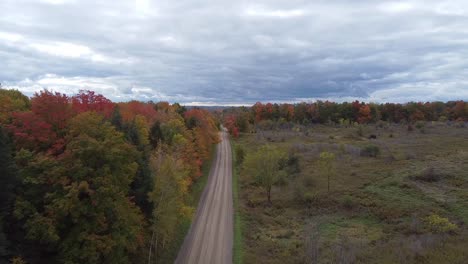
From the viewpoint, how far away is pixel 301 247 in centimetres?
3484

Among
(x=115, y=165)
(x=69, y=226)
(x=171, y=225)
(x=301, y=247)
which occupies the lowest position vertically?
(x=301, y=247)

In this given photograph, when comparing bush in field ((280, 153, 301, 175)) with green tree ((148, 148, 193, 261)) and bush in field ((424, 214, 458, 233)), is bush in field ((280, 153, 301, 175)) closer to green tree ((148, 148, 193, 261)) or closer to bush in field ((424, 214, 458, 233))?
bush in field ((424, 214, 458, 233))

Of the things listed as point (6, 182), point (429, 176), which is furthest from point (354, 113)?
point (6, 182)

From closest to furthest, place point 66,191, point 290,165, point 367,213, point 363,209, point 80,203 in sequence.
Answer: point 80,203, point 66,191, point 367,213, point 363,209, point 290,165

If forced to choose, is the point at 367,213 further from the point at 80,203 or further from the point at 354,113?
the point at 354,113

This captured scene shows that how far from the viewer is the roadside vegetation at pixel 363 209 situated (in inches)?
1248

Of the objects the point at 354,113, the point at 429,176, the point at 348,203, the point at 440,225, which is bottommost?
the point at 348,203

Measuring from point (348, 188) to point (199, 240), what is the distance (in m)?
29.1

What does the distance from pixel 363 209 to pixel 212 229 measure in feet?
70.2

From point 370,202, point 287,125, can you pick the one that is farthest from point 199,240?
point 287,125

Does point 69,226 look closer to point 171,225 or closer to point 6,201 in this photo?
point 6,201

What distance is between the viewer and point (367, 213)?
45.3 meters

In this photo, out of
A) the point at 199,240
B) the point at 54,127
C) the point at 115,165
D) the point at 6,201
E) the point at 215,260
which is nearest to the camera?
the point at 6,201

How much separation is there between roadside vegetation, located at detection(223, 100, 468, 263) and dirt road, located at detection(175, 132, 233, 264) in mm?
2202
